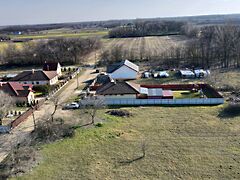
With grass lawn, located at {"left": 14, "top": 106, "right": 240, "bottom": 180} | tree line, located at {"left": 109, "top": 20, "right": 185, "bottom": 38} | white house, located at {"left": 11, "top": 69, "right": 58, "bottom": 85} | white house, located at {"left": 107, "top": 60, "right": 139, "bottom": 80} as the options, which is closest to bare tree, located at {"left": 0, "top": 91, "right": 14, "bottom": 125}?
grass lawn, located at {"left": 14, "top": 106, "right": 240, "bottom": 180}

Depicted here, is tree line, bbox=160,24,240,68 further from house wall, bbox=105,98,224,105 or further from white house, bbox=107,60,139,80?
house wall, bbox=105,98,224,105

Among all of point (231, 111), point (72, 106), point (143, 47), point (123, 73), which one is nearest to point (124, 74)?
point (123, 73)

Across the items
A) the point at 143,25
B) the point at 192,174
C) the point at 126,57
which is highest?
the point at 143,25

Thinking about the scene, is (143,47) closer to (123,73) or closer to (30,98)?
(123,73)

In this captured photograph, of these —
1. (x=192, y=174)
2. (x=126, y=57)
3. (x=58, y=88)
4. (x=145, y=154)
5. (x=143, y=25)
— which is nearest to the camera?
(x=192, y=174)

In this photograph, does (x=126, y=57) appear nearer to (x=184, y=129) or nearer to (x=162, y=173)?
(x=184, y=129)

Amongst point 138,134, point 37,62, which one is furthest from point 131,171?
point 37,62
